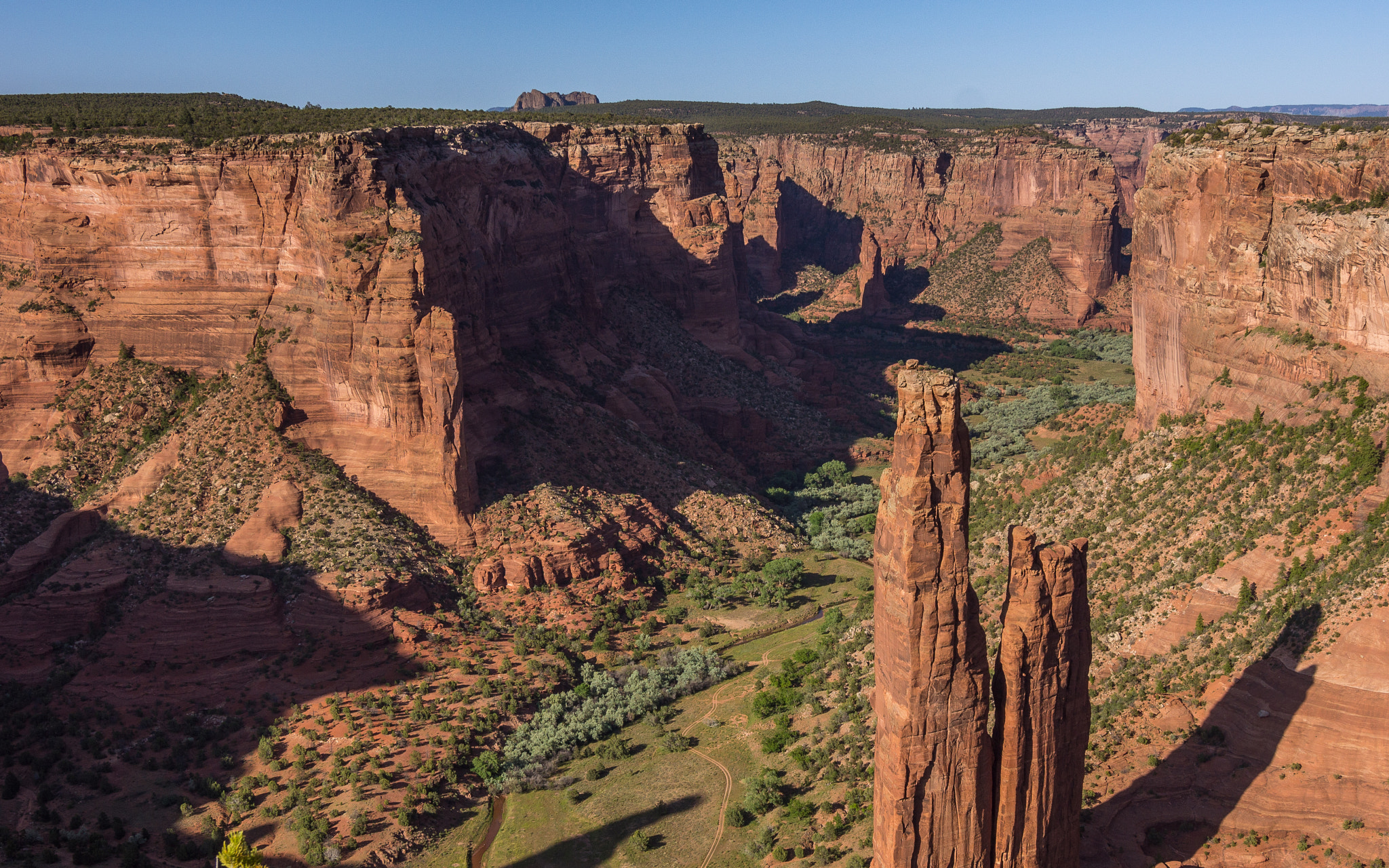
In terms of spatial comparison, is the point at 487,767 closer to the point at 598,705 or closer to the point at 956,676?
the point at 598,705

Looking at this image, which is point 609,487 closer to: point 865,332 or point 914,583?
point 914,583

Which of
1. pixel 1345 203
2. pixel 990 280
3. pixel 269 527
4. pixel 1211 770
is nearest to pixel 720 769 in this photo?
pixel 1211 770

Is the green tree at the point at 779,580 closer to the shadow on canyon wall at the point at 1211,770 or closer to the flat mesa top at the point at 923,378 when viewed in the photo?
the shadow on canyon wall at the point at 1211,770

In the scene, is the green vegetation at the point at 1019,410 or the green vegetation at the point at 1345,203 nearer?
the green vegetation at the point at 1345,203

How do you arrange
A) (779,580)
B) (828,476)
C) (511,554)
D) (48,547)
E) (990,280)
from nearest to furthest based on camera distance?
(48,547) → (511,554) → (779,580) → (828,476) → (990,280)

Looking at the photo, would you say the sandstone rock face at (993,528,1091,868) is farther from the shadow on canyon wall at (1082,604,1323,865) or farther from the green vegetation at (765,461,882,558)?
the green vegetation at (765,461,882,558)

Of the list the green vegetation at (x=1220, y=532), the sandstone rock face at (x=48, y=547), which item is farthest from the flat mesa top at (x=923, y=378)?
the sandstone rock face at (x=48, y=547)
